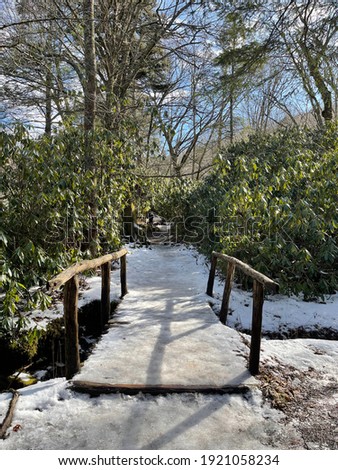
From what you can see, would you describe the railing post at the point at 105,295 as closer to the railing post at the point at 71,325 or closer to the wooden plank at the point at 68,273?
the wooden plank at the point at 68,273

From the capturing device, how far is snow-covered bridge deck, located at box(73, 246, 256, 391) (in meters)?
2.98

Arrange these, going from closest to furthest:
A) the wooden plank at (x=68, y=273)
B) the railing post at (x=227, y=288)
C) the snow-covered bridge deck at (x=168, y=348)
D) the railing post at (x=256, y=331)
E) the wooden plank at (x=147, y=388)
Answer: the wooden plank at (x=68, y=273)
the wooden plank at (x=147, y=388)
the snow-covered bridge deck at (x=168, y=348)
the railing post at (x=256, y=331)
the railing post at (x=227, y=288)

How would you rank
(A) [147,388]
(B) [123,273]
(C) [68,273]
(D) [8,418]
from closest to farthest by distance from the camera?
(D) [8,418], (A) [147,388], (C) [68,273], (B) [123,273]

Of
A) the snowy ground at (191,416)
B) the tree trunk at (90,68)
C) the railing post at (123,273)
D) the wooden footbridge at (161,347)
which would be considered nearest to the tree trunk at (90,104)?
the tree trunk at (90,68)

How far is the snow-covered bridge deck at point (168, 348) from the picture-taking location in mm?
2982

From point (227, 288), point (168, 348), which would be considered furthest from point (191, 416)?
point (227, 288)

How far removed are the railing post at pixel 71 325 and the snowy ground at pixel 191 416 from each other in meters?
0.18

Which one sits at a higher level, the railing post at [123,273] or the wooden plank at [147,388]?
the railing post at [123,273]

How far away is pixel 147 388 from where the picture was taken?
2805 mm

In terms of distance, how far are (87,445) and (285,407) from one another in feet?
5.41

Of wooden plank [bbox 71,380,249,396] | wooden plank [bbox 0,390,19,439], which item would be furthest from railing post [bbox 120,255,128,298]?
wooden plank [bbox 0,390,19,439]

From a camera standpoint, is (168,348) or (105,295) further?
(105,295)

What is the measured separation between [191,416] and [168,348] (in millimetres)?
1237

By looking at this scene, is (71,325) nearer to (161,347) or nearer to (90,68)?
(161,347)
